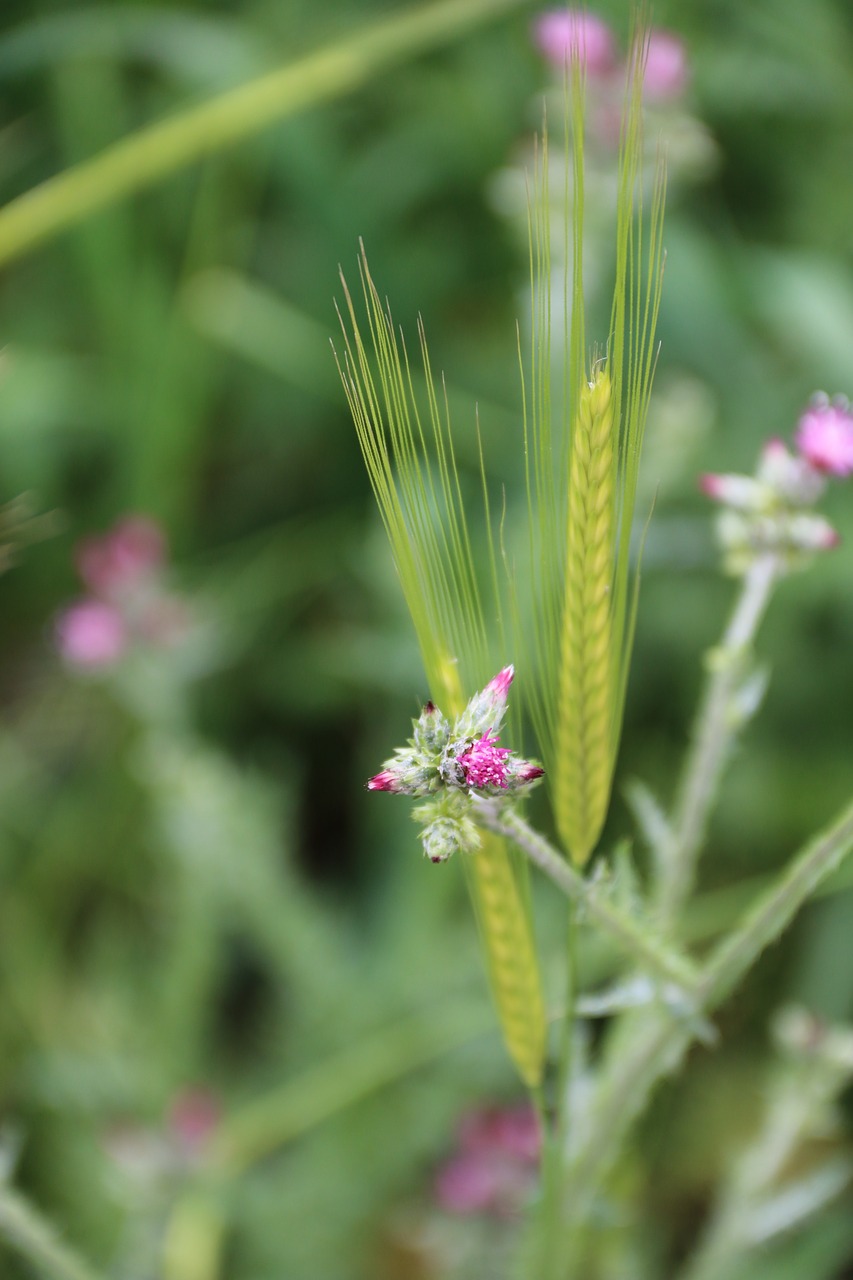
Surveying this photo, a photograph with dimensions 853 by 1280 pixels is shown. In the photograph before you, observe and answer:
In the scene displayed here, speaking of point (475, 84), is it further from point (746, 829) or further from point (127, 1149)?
point (127, 1149)

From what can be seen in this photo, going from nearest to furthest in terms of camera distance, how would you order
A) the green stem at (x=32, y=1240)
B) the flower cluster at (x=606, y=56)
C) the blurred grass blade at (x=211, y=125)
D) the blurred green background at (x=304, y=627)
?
1. the green stem at (x=32, y=1240)
2. the blurred grass blade at (x=211, y=125)
3. the blurred green background at (x=304, y=627)
4. the flower cluster at (x=606, y=56)

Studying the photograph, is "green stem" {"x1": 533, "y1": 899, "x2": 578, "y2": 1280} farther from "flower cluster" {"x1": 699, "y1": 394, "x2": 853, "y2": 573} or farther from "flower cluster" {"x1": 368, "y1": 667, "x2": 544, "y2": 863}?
"flower cluster" {"x1": 699, "y1": 394, "x2": 853, "y2": 573}

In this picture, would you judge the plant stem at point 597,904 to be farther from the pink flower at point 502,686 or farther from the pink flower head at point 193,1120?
the pink flower head at point 193,1120

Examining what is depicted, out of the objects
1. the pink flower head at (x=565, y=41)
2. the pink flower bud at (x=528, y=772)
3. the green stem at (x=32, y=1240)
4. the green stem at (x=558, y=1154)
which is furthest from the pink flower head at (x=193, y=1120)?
the pink flower head at (x=565, y=41)

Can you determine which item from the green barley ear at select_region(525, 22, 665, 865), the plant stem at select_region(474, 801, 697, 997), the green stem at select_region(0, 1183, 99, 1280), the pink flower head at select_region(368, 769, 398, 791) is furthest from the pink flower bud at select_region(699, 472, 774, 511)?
the green stem at select_region(0, 1183, 99, 1280)

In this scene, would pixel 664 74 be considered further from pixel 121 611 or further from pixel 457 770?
pixel 457 770

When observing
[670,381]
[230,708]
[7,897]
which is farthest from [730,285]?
[7,897]
